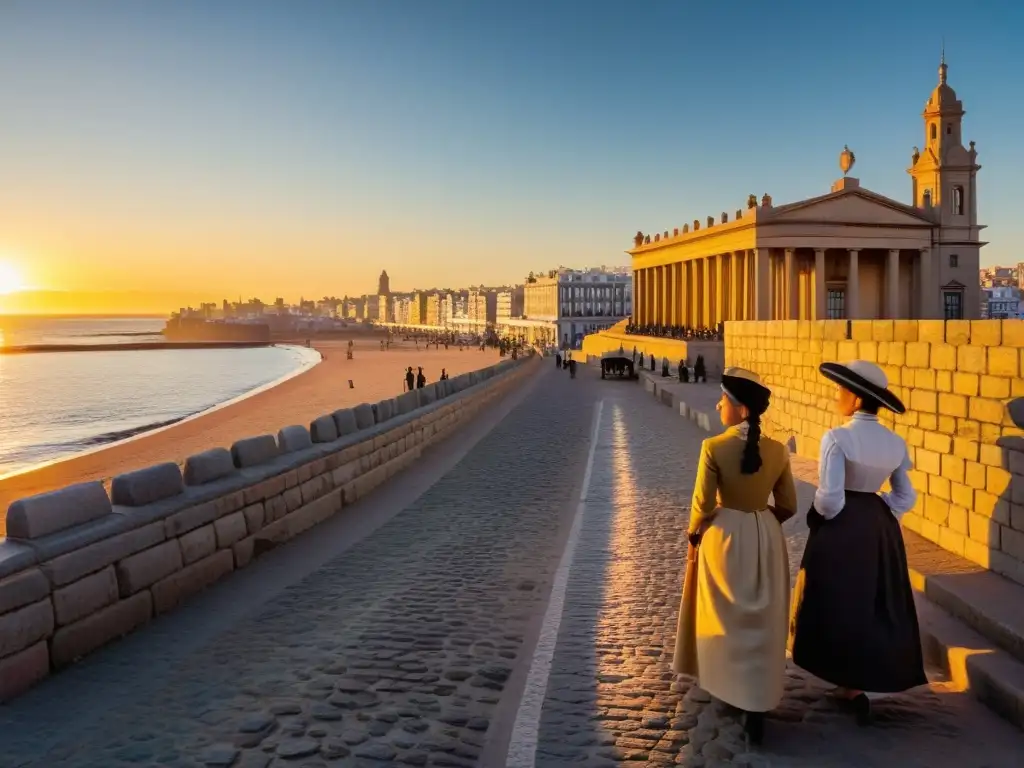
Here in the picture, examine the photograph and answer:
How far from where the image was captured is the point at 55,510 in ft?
19.2

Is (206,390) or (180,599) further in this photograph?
(206,390)

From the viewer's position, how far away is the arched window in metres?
59.8

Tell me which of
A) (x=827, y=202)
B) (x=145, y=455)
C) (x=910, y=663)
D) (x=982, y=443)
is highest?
(x=827, y=202)

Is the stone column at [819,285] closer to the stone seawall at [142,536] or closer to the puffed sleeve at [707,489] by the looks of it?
the stone seawall at [142,536]

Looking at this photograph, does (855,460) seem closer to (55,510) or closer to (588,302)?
(55,510)

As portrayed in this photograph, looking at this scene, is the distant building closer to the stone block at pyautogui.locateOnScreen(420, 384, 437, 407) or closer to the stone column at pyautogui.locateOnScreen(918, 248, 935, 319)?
the stone column at pyautogui.locateOnScreen(918, 248, 935, 319)

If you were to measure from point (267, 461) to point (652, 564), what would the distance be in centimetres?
444

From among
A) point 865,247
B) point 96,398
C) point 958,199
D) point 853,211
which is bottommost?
point 96,398

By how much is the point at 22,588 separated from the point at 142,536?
1362mm

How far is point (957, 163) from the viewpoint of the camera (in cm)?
6019

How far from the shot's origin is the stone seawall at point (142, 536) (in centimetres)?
538

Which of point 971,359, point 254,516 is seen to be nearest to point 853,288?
point 971,359

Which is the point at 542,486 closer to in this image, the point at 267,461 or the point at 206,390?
the point at 267,461

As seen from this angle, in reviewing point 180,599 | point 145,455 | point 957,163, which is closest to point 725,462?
point 180,599
